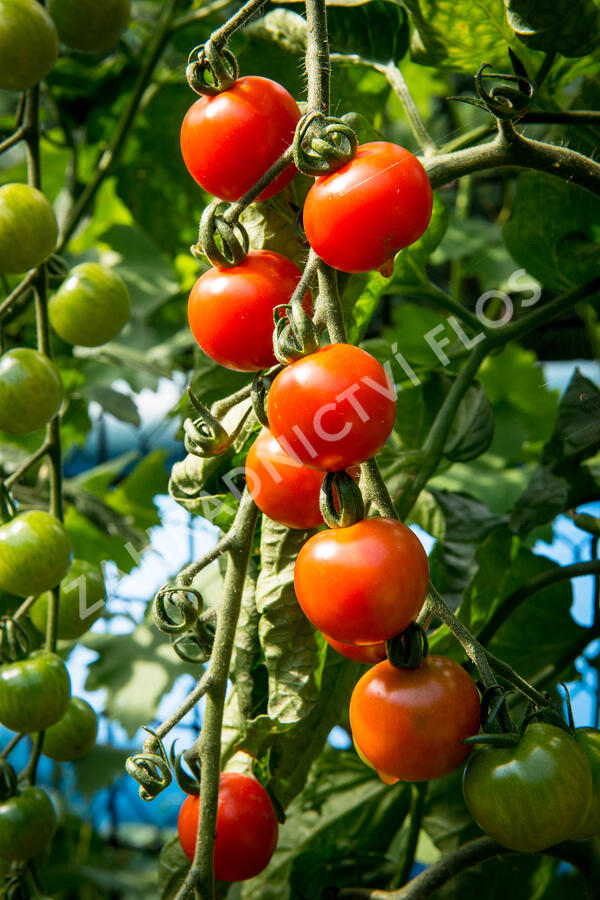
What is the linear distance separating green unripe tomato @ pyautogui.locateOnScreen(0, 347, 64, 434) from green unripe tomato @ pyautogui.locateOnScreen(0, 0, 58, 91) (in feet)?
0.48

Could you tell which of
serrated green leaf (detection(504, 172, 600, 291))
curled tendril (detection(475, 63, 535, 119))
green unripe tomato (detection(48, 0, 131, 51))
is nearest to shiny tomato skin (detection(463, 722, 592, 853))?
curled tendril (detection(475, 63, 535, 119))

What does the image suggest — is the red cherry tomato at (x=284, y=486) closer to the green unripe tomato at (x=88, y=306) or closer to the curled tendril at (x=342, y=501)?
the curled tendril at (x=342, y=501)

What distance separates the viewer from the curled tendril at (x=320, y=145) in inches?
10.6

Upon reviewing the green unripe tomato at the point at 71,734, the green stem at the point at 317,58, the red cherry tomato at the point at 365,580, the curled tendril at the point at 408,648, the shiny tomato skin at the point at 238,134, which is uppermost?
the green stem at the point at 317,58

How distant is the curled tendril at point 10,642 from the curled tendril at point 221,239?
0.80 ft

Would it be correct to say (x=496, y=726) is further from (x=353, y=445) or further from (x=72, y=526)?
(x=72, y=526)

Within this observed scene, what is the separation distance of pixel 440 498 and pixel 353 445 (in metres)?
0.35

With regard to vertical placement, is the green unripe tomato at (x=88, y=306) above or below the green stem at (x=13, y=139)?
below

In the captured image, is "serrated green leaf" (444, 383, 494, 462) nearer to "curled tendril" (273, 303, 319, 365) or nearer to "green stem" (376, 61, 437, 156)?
"green stem" (376, 61, 437, 156)

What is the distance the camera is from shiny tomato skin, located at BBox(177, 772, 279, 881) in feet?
1.17

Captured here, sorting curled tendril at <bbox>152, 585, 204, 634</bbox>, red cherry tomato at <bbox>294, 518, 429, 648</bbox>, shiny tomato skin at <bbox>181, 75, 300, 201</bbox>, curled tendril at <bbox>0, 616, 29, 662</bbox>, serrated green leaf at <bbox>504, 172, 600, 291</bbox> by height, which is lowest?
curled tendril at <bbox>0, 616, 29, 662</bbox>

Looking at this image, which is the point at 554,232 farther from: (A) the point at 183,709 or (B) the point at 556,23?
(A) the point at 183,709

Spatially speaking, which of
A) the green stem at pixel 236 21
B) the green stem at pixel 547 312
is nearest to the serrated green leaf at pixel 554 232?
the green stem at pixel 547 312

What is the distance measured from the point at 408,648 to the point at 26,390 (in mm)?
269
